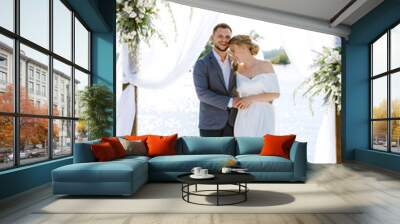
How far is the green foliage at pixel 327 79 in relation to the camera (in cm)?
903

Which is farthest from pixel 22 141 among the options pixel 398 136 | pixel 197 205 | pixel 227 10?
pixel 398 136

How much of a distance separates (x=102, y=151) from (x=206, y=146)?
192 cm

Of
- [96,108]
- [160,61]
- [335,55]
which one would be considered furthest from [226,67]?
[96,108]

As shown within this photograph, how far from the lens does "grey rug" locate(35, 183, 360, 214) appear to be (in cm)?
422

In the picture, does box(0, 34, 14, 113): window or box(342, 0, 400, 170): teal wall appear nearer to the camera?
box(0, 34, 14, 113): window

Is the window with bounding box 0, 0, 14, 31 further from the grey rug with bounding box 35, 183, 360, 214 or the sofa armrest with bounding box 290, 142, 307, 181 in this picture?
the sofa armrest with bounding box 290, 142, 307, 181

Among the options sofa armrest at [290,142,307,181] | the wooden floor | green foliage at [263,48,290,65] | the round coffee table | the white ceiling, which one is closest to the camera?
the wooden floor

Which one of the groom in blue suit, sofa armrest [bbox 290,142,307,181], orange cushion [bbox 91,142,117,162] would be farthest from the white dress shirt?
orange cushion [bbox 91,142,117,162]

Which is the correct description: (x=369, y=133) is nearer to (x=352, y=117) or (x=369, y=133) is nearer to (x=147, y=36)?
(x=352, y=117)

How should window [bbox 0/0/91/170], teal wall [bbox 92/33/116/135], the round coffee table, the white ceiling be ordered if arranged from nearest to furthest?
the round coffee table, window [bbox 0/0/91/170], the white ceiling, teal wall [bbox 92/33/116/135]

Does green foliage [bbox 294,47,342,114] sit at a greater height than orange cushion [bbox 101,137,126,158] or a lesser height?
greater

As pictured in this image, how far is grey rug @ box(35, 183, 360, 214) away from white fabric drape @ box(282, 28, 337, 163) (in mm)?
3895

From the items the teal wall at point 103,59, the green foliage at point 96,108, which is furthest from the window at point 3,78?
the teal wall at point 103,59

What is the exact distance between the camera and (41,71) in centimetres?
604
